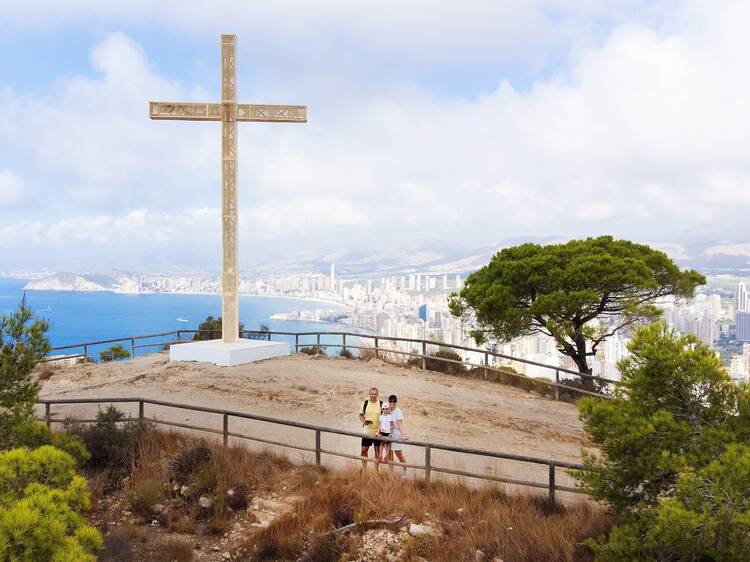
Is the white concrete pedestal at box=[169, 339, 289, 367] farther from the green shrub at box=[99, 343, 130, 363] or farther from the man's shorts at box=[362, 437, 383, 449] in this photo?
the man's shorts at box=[362, 437, 383, 449]

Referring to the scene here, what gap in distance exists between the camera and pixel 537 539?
21.7 feet

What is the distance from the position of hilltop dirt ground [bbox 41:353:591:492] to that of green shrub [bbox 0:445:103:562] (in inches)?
201

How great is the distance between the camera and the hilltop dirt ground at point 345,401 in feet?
38.3

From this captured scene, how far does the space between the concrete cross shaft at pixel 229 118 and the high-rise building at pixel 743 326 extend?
734 inches

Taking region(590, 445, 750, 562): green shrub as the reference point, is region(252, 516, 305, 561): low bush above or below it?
below

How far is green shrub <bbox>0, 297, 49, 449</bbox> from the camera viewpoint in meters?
7.97

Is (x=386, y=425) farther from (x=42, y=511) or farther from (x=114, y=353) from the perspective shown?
(x=114, y=353)

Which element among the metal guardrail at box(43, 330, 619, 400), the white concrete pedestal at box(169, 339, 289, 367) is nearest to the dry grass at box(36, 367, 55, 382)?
the metal guardrail at box(43, 330, 619, 400)

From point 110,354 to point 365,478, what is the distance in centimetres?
1894

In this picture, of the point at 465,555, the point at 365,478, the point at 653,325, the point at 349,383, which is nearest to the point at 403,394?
the point at 349,383

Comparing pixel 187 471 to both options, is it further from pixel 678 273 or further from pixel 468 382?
pixel 678 273

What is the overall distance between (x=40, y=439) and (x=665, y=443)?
8265 mm

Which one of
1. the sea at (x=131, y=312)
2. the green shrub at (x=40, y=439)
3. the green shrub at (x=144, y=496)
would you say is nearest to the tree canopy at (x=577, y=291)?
the green shrub at (x=144, y=496)

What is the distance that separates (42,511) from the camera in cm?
467
